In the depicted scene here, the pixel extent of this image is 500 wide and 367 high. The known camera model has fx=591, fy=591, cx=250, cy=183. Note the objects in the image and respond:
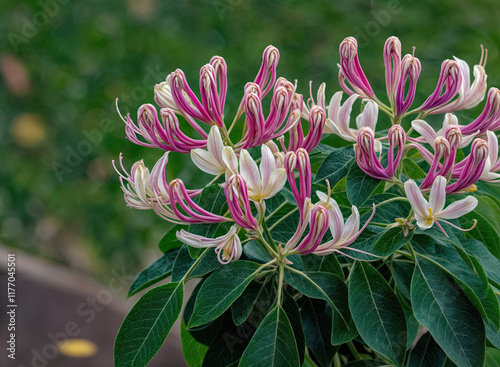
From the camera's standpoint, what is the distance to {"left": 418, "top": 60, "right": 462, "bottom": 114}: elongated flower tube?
387 mm

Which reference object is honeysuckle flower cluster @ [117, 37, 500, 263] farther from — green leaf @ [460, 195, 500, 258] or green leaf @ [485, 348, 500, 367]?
green leaf @ [485, 348, 500, 367]

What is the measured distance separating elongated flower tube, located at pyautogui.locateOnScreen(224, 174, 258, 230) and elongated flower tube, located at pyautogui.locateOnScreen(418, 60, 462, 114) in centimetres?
15

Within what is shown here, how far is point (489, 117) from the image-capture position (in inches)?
15.5

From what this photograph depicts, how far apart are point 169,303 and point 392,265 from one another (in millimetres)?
168

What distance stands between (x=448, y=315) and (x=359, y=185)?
0.35ft

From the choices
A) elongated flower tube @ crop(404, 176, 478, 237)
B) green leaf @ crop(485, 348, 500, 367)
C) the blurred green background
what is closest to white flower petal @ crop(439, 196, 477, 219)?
elongated flower tube @ crop(404, 176, 478, 237)

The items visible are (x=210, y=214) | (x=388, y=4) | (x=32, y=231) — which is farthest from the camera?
(x=32, y=231)

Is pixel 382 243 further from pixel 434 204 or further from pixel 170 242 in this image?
pixel 170 242

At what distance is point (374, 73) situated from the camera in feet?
4.11

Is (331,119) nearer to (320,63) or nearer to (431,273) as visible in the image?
(431,273)

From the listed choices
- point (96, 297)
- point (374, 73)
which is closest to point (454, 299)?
point (374, 73)

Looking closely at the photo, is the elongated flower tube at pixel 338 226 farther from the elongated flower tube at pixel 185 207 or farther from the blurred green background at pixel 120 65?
the blurred green background at pixel 120 65

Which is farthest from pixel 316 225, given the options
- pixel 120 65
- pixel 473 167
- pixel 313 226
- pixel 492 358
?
pixel 120 65

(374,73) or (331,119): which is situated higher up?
(374,73)
